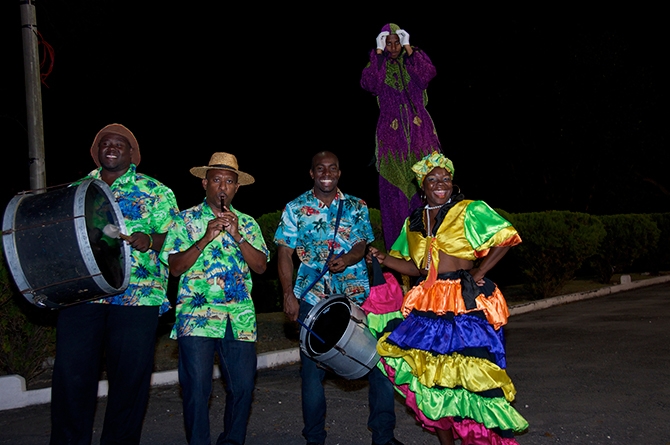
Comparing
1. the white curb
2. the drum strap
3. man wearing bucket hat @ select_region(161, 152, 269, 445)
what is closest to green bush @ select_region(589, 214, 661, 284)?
the white curb

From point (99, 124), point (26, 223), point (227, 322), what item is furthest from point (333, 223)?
point (99, 124)

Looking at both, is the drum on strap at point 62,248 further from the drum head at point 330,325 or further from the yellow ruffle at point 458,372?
the yellow ruffle at point 458,372

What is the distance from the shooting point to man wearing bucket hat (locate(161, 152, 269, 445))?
464 cm

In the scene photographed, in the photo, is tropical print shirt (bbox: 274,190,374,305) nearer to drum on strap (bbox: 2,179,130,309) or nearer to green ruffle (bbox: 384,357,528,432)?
green ruffle (bbox: 384,357,528,432)

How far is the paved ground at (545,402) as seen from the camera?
5516mm

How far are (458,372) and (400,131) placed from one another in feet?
8.50

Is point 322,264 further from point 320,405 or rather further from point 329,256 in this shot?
point 320,405

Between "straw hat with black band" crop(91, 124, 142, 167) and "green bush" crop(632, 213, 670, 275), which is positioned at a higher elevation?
"straw hat with black band" crop(91, 124, 142, 167)

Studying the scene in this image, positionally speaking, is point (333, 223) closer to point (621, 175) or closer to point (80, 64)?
point (80, 64)

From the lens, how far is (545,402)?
20.9ft

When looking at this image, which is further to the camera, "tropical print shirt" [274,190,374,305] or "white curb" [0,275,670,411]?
"white curb" [0,275,670,411]

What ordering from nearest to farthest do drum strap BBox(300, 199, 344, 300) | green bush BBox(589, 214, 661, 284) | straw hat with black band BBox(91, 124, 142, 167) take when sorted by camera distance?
straw hat with black band BBox(91, 124, 142, 167) < drum strap BBox(300, 199, 344, 300) < green bush BBox(589, 214, 661, 284)

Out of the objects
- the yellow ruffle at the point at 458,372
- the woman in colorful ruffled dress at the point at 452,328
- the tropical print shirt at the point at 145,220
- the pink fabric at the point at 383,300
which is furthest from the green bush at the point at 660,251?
the tropical print shirt at the point at 145,220

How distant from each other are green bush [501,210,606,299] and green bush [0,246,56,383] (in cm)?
987
